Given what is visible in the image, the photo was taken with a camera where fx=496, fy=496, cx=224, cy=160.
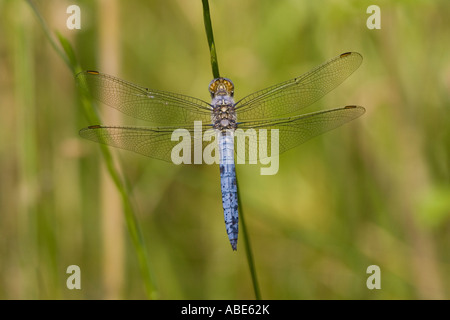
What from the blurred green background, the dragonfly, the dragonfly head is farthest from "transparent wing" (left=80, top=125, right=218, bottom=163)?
the blurred green background

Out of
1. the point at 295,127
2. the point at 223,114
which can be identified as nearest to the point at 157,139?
the point at 223,114

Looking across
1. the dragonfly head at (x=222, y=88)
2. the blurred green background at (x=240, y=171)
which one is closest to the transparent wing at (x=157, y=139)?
the dragonfly head at (x=222, y=88)

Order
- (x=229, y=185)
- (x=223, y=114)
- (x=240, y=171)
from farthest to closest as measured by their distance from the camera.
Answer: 1. (x=240, y=171)
2. (x=223, y=114)
3. (x=229, y=185)

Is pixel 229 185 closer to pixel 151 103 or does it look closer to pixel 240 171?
pixel 151 103

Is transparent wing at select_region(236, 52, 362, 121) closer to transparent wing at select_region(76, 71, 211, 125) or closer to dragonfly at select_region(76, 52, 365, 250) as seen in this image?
dragonfly at select_region(76, 52, 365, 250)

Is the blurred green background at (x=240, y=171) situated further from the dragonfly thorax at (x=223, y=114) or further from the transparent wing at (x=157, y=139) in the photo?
the dragonfly thorax at (x=223, y=114)

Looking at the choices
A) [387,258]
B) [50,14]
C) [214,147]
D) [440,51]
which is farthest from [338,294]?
[50,14]
